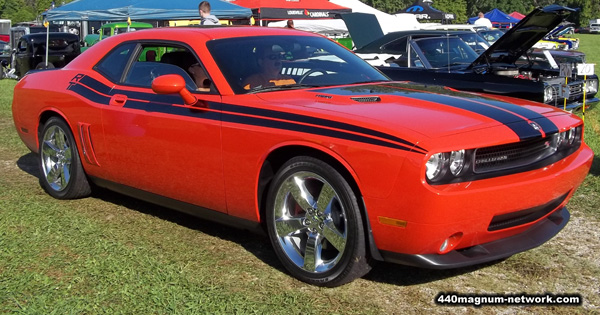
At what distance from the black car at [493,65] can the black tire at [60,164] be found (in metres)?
4.53

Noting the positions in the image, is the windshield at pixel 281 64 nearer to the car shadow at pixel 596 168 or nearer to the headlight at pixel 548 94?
the car shadow at pixel 596 168

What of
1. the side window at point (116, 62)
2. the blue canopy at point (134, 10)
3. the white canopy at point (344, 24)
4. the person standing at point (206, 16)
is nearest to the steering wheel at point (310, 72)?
the side window at point (116, 62)

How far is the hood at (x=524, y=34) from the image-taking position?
25.2 feet

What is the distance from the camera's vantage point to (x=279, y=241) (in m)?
3.85

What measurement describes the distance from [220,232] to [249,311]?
1431 mm

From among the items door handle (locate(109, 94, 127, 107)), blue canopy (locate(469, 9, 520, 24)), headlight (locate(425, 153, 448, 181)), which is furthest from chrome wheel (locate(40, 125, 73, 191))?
blue canopy (locate(469, 9, 520, 24))

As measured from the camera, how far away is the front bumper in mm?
3312

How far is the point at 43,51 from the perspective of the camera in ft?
65.3

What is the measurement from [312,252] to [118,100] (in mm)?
1941

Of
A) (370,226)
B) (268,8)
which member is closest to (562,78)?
(370,226)

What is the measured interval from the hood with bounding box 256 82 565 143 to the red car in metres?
0.01

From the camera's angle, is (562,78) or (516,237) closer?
(516,237)

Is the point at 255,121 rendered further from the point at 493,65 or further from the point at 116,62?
the point at 493,65

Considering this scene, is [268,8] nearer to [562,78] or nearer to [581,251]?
[562,78]
